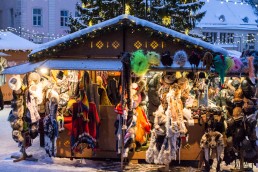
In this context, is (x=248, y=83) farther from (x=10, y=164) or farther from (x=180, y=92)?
(x=10, y=164)

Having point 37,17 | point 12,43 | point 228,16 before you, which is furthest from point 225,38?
point 12,43

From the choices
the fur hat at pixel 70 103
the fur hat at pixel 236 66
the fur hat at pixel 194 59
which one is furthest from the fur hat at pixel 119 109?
the fur hat at pixel 236 66

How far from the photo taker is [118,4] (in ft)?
70.6

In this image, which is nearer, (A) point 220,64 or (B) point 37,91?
(A) point 220,64

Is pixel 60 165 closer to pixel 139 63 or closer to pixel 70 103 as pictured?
pixel 70 103

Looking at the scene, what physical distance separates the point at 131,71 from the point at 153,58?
0.51 metres

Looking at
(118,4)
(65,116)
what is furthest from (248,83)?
(118,4)

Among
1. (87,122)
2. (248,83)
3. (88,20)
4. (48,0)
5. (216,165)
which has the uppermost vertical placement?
(48,0)

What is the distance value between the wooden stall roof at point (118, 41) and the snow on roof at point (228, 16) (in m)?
29.8

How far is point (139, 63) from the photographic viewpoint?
952 centimetres

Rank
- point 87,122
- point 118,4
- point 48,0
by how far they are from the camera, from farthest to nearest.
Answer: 1. point 48,0
2. point 118,4
3. point 87,122

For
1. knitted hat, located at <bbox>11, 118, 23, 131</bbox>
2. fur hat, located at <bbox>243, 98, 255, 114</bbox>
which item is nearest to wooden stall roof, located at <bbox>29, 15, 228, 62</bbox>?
fur hat, located at <bbox>243, 98, 255, 114</bbox>

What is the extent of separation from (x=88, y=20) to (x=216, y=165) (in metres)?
13.5

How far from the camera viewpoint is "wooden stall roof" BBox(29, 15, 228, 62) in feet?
33.1
